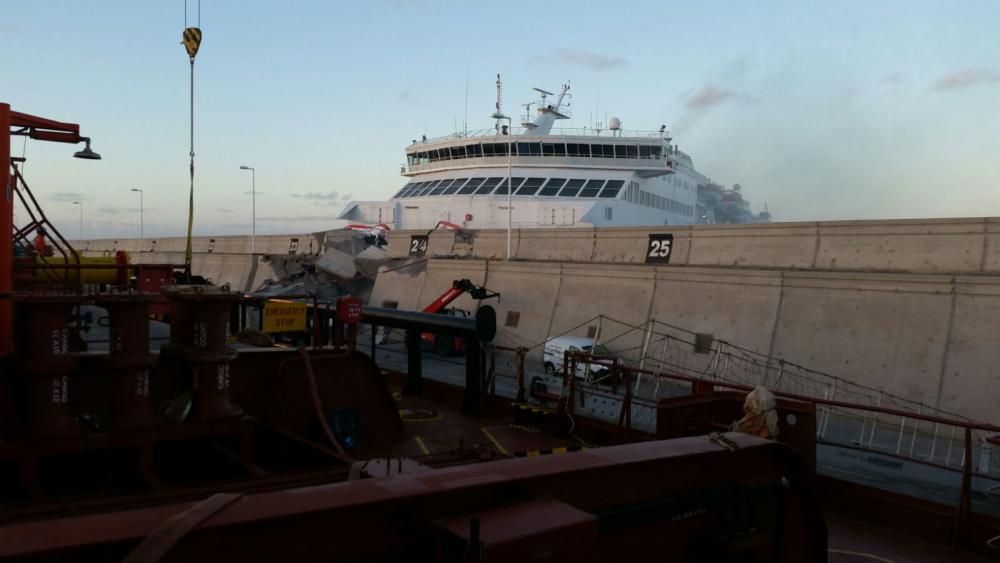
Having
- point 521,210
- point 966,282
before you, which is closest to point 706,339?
point 966,282

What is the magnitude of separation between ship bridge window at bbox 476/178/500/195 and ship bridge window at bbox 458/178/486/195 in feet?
1.52

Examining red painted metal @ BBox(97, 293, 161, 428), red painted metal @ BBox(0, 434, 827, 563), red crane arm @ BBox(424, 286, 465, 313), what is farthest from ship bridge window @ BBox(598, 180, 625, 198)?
red painted metal @ BBox(0, 434, 827, 563)

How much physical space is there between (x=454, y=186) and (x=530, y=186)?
207 inches

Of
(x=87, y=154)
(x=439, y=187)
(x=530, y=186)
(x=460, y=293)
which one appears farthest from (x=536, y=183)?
(x=87, y=154)

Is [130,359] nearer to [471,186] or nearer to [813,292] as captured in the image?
[813,292]

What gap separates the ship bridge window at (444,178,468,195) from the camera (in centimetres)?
4167

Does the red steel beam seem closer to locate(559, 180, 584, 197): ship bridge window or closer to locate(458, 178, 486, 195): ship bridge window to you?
locate(559, 180, 584, 197): ship bridge window

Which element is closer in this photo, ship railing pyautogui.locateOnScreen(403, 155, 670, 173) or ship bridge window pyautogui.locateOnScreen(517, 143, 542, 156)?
ship railing pyautogui.locateOnScreen(403, 155, 670, 173)

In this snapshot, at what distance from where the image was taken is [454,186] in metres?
42.1

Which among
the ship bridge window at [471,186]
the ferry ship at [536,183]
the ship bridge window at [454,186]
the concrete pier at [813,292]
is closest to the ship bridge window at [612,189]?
the ferry ship at [536,183]

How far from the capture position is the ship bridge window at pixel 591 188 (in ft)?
127

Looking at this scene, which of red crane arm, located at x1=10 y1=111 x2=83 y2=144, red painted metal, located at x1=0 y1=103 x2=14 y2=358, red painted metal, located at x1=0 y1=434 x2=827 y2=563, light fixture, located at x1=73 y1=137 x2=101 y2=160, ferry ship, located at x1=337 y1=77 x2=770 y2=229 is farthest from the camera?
ferry ship, located at x1=337 y1=77 x2=770 y2=229

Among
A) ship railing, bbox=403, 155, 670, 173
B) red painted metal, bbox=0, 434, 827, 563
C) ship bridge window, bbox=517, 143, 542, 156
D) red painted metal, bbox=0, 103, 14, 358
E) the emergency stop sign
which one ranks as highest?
ship bridge window, bbox=517, 143, 542, 156

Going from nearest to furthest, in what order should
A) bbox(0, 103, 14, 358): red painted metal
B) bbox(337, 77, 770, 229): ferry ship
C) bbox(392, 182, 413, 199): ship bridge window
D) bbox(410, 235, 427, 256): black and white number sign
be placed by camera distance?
bbox(0, 103, 14, 358): red painted metal, bbox(410, 235, 427, 256): black and white number sign, bbox(337, 77, 770, 229): ferry ship, bbox(392, 182, 413, 199): ship bridge window
